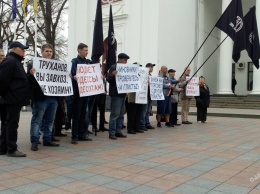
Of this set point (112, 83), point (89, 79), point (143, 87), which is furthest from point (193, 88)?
point (89, 79)

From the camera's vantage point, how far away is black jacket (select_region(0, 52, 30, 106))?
5.46 meters

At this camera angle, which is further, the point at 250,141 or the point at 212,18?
the point at 212,18

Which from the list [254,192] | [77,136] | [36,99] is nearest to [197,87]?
[77,136]

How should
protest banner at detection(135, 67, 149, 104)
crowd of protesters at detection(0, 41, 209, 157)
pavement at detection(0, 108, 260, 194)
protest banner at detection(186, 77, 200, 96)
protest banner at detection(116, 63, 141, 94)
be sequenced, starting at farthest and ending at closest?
1. protest banner at detection(186, 77, 200, 96)
2. protest banner at detection(135, 67, 149, 104)
3. protest banner at detection(116, 63, 141, 94)
4. crowd of protesters at detection(0, 41, 209, 157)
5. pavement at detection(0, 108, 260, 194)

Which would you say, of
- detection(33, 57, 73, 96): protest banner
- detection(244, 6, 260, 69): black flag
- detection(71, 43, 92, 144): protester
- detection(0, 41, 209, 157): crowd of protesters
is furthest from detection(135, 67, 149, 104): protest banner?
detection(244, 6, 260, 69): black flag

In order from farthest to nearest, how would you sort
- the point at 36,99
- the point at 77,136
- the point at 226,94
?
the point at 226,94
the point at 77,136
the point at 36,99

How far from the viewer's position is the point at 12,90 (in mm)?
5566

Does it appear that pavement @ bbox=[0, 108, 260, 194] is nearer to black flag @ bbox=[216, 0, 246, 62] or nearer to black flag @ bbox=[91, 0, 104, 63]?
black flag @ bbox=[91, 0, 104, 63]

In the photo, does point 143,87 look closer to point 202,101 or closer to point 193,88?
point 193,88

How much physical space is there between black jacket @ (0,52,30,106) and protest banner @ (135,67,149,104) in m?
3.72

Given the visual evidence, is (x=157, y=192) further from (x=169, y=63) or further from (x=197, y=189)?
(x=169, y=63)

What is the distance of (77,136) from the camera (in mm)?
7453

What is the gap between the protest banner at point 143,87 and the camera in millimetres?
8883

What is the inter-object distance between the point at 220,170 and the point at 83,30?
24.1 meters
